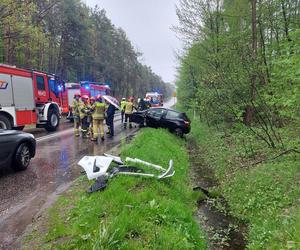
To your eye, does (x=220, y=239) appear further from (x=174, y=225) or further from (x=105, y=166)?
(x=105, y=166)

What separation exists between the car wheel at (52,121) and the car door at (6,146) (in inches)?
383

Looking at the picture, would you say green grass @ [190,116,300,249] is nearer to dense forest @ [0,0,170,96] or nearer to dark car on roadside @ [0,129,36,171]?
dark car on roadside @ [0,129,36,171]

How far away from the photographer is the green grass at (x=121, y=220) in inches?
168

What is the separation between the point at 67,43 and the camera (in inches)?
1641

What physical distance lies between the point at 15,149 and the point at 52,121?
393 inches

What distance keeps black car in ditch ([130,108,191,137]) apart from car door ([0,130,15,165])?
9998 mm

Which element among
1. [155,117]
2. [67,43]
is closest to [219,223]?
[155,117]

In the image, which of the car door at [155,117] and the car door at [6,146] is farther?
the car door at [155,117]

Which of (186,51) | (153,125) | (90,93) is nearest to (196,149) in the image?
(153,125)

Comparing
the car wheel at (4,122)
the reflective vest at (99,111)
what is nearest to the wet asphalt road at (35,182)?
the reflective vest at (99,111)

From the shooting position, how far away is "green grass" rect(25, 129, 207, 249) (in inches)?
168

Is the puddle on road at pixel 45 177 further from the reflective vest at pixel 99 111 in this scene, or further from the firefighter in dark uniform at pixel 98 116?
the reflective vest at pixel 99 111

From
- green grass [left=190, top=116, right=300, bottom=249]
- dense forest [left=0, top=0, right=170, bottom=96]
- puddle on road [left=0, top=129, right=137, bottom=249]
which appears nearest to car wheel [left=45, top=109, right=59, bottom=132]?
puddle on road [left=0, top=129, right=137, bottom=249]

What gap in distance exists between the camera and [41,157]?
1025cm
